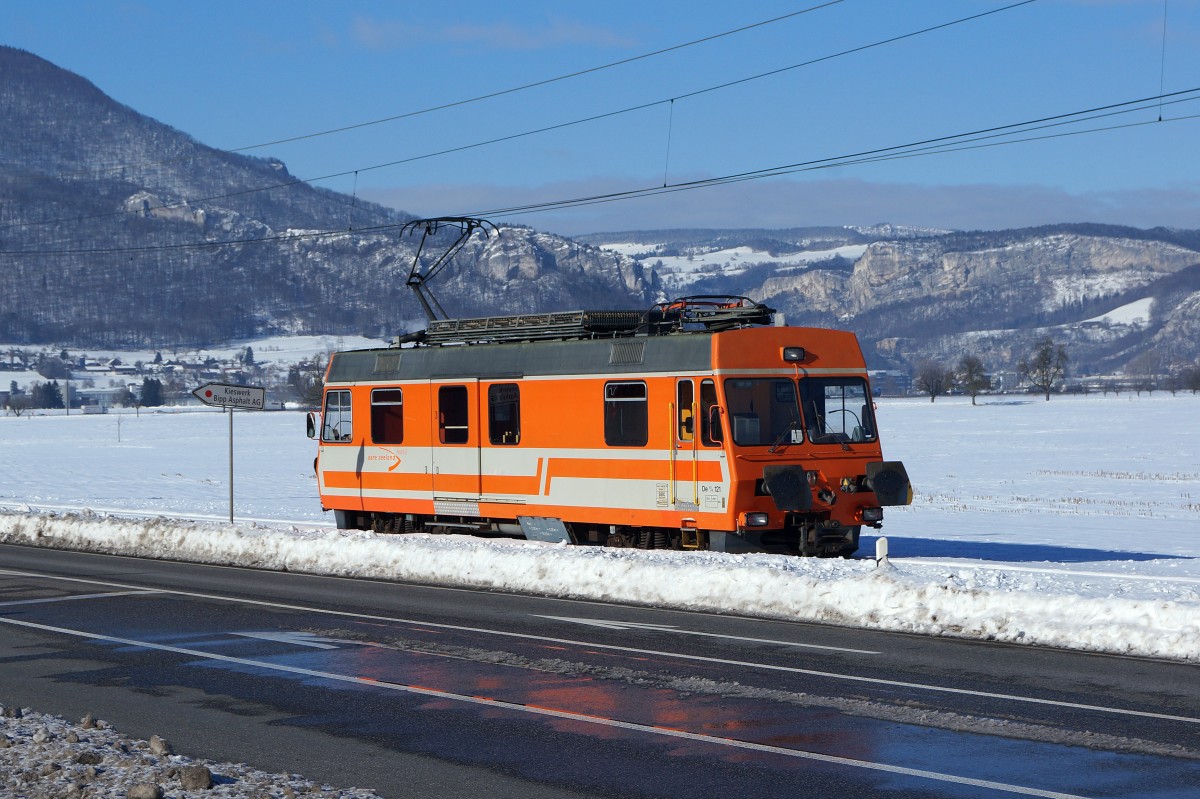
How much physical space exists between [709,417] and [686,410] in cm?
45

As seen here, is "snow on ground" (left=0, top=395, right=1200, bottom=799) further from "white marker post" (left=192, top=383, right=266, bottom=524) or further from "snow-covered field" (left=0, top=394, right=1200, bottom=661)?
"white marker post" (left=192, top=383, right=266, bottom=524)

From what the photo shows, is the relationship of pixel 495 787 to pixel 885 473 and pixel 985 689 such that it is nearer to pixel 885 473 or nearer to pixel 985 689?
pixel 985 689

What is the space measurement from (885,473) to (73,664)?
11603 millimetres

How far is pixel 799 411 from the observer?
66.1 feet

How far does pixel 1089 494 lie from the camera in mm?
38688

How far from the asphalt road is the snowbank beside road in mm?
522

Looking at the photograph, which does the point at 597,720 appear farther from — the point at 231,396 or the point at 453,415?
the point at 231,396

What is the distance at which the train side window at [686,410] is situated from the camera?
1977cm

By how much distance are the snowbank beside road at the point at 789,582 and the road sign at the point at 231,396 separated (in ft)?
8.55

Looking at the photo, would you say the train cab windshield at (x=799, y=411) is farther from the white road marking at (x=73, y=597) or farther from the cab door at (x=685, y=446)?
the white road marking at (x=73, y=597)

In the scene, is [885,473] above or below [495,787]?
above

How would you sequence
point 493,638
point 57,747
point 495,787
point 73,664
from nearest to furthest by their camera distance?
point 495,787 → point 57,747 → point 73,664 → point 493,638

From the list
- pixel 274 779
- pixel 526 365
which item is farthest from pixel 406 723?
pixel 526 365

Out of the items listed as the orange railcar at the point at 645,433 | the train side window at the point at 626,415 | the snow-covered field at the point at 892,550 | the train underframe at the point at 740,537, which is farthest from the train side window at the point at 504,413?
the train side window at the point at 626,415
